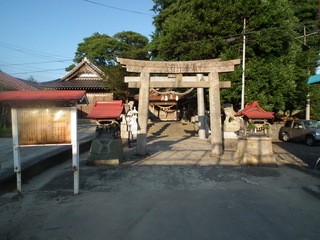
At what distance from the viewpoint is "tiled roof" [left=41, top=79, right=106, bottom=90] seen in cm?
2071

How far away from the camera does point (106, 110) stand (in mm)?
7512

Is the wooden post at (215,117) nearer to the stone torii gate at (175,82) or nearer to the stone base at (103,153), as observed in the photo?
the stone torii gate at (175,82)

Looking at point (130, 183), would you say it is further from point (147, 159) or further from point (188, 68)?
point (188, 68)

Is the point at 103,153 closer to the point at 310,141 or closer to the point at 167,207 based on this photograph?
the point at 167,207

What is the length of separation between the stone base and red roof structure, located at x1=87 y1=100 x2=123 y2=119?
874 mm

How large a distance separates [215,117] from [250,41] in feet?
27.5

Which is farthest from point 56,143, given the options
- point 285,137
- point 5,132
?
point 285,137

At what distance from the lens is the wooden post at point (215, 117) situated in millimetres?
8505

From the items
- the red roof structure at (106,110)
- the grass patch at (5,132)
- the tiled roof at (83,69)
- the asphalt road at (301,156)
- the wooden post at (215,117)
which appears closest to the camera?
the red roof structure at (106,110)

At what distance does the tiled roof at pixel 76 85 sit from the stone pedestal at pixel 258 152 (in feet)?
55.6

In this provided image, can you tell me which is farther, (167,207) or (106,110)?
(106,110)

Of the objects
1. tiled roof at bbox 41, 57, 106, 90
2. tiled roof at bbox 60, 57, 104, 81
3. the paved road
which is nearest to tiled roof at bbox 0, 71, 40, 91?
tiled roof at bbox 41, 57, 106, 90

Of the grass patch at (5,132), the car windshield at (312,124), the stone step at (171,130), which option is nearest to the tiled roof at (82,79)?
the stone step at (171,130)

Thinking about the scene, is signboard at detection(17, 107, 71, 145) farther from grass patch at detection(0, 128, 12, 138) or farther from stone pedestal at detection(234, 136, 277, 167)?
grass patch at detection(0, 128, 12, 138)
